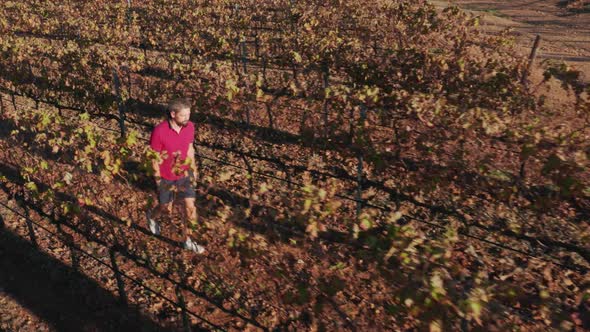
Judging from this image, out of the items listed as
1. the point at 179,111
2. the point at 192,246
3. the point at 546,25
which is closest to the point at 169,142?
the point at 179,111

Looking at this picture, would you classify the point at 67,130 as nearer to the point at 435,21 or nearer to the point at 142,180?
the point at 142,180

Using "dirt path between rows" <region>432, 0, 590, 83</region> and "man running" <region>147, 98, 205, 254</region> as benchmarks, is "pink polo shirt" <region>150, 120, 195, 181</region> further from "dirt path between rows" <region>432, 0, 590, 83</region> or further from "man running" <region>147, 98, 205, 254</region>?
"dirt path between rows" <region>432, 0, 590, 83</region>

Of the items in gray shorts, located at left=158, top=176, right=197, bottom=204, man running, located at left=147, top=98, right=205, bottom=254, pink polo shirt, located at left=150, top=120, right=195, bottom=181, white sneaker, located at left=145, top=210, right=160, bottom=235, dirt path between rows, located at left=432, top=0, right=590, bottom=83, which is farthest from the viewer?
dirt path between rows, located at left=432, top=0, right=590, bottom=83

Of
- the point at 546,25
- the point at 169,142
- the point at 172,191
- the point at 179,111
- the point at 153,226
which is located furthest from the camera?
the point at 546,25

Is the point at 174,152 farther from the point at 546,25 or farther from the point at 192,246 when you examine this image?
the point at 546,25

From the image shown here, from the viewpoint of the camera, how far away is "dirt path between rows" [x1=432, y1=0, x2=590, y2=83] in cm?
1481

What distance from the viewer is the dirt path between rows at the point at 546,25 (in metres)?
14.8

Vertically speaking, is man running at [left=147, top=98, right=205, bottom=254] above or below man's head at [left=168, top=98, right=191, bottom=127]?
below

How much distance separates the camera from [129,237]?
5051 mm

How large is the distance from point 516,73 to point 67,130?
6702mm

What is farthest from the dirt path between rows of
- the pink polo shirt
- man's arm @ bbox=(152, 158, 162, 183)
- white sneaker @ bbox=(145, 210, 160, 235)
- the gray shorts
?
man's arm @ bbox=(152, 158, 162, 183)

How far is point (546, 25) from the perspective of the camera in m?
20.8

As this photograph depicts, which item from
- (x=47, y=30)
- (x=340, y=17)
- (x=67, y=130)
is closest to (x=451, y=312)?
(x=67, y=130)

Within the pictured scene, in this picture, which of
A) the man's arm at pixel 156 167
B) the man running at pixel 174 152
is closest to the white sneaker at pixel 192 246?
the man running at pixel 174 152
